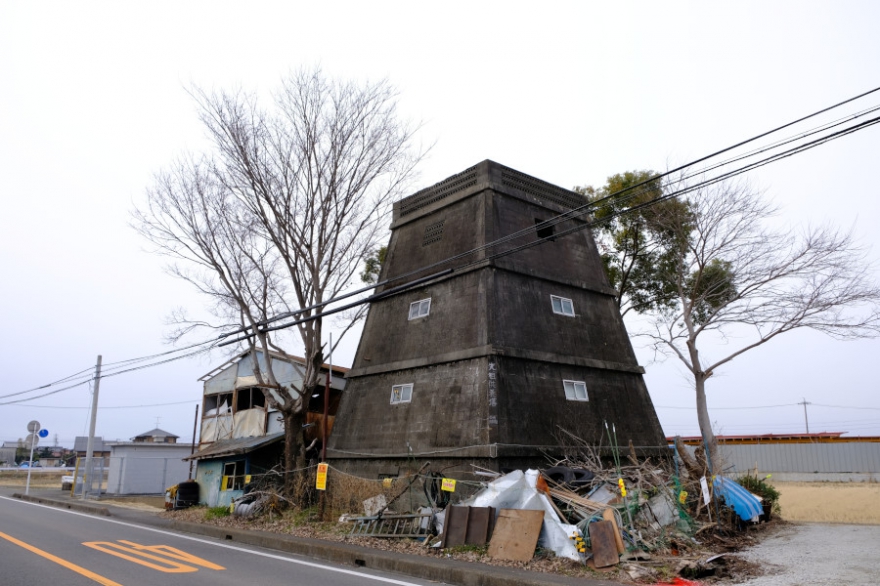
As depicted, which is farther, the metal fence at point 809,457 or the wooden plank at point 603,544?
the metal fence at point 809,457

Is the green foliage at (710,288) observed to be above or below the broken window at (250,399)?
above

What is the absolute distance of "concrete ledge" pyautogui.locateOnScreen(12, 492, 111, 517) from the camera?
2166 centimetres

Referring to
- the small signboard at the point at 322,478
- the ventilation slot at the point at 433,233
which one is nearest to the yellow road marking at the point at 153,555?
the small signboard at the point at 322,478

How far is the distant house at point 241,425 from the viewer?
22672 millimetres

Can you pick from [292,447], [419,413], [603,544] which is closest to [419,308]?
[419,413]

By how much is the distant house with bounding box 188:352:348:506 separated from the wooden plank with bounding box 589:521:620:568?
1217cm

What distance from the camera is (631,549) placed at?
10.3 metres

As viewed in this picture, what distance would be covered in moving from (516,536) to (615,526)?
175 centimetres

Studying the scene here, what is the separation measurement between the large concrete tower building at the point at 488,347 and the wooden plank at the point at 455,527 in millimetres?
1902

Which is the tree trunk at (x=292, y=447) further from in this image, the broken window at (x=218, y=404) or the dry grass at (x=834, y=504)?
the dry grass at (x=834, y=504)

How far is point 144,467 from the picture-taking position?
32.9 metres

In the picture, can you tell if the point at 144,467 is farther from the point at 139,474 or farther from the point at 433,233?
the point at 433,233

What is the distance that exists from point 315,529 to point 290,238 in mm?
8764

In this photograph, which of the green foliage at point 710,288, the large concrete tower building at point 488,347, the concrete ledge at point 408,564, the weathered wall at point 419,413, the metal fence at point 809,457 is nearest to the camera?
the concrete ledge at point 408,564
